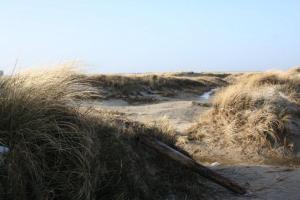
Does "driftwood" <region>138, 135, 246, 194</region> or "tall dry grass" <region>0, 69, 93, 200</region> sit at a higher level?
"tall dry grass" <region>0, 69, 93, 200</region>

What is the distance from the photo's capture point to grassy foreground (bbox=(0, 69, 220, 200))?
5059mm

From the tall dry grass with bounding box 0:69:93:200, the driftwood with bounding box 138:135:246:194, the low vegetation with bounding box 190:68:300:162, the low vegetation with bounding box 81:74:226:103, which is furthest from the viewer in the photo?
the low vegetation with bounding box 81:74:226:103

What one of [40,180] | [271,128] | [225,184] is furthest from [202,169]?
[271,128]

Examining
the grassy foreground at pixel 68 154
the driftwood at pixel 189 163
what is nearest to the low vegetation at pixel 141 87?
the driftwood at pixel 189 163

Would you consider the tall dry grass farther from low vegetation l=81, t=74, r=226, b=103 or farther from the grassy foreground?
low vegetation l=81, t=74, r=226, b=103

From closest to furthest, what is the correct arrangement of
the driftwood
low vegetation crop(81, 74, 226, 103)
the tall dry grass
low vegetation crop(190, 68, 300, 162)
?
the tall dry grass, the driftwood, low vegetation crop(190, 68, 300, 162), low vegetation crop(81, 74, 226, 103)

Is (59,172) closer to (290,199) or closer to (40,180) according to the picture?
(40,180)

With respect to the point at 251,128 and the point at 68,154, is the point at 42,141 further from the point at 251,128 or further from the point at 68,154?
the point at 251,128

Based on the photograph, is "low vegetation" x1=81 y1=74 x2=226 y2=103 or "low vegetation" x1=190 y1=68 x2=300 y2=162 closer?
"low vegetation" x1=190 y1=68 x2=300 y2=162

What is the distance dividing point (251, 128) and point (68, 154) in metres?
5.98

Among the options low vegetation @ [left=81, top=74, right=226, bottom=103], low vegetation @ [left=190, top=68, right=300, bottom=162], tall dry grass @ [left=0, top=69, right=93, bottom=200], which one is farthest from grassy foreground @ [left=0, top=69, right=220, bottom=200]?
low vegetation @ [left=81, top=74, right=226, bottom=103]

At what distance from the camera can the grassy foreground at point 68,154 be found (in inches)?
199

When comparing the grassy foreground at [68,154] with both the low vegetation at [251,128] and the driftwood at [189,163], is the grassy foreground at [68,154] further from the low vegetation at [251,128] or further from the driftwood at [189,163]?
the low vegetation at [251,128]

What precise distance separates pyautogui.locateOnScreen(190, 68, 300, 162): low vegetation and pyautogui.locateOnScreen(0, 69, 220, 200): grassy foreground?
3.49 meters
